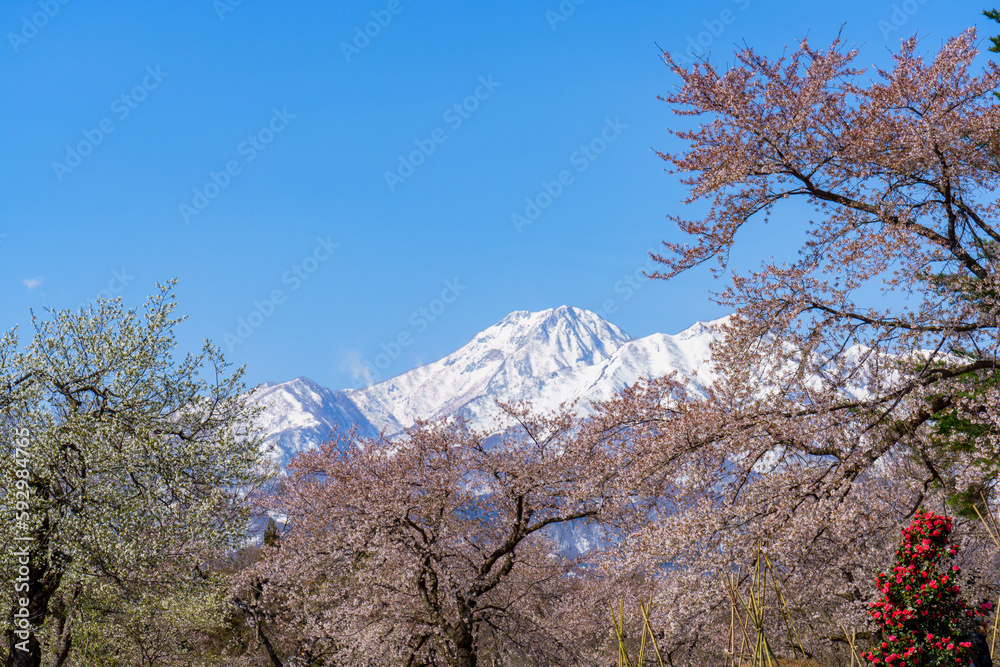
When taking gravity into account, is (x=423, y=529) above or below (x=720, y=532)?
above

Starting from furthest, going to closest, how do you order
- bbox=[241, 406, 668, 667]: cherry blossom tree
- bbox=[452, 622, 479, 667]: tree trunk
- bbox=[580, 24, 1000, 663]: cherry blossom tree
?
1. bbox=[241, 406, 668, 667]: cherry blossom tree
2. bbox=[452, 622, 479, 667]: tree trunk
3. bbox=[580, 24, 1000, 663]: cherry blossom tree

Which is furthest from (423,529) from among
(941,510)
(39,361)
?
(941,510)

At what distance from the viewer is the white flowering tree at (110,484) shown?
12.0 m

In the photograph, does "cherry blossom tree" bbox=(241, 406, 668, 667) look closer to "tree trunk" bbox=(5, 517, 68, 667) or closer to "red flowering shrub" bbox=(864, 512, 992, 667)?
"red flowering shrub" bbox=(864, 512, 992, 667)

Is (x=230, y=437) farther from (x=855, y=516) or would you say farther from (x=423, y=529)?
(x=855, y=516)

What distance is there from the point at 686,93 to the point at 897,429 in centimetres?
688

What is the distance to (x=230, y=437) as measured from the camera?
14391 mm

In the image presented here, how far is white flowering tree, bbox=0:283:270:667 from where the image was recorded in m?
12.0

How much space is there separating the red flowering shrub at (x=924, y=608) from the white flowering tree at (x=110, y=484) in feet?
40.5

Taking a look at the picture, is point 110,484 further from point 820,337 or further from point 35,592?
point 820,337

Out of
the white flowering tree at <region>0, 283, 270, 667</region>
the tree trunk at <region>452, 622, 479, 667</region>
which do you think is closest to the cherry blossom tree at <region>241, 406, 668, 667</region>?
the tree trunk at <region>452, 622, 479, 667</region>

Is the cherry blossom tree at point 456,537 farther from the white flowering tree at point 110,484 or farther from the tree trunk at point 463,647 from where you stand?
the white flowering tree at point 110,484

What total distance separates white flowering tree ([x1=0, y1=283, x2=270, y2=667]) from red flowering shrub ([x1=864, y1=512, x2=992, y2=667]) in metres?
12.3

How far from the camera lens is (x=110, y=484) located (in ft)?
41.8
